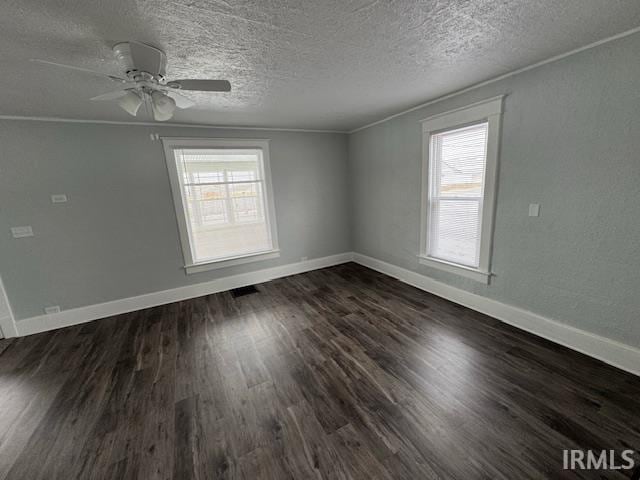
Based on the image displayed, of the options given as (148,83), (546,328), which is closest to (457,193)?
(546,328)

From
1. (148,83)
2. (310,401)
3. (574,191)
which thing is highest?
(148,83)

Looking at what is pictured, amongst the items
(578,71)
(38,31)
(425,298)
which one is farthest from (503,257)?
(38,31)

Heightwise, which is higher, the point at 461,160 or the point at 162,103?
the point at 162,103

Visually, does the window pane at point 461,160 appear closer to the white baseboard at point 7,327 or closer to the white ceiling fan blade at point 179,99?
the white ceiling fan blade at point 179,99

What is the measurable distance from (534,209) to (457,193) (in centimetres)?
84

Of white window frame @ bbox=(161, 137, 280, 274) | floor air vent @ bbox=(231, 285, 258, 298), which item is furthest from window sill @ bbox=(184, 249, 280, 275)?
floor air vent @ bbox=(231, 285, 258, 298)

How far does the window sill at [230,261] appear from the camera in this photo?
12.6 feet

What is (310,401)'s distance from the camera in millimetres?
1867

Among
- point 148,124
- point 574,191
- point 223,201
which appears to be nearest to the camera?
point 574,191

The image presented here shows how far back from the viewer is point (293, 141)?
4309 millimetres

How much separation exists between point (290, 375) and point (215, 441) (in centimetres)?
70

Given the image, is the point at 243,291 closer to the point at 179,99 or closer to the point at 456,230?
the point at 179,99

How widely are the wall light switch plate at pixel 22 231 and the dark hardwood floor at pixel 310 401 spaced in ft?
4.00

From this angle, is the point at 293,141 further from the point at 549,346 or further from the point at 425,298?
the point at 549,346
